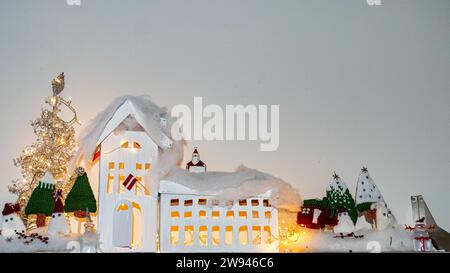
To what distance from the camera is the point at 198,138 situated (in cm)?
214

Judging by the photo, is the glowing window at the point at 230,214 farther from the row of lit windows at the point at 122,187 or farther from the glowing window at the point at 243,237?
the row of lit windows at the point at 122,187

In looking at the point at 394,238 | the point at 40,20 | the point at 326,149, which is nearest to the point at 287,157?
the point at 326,149

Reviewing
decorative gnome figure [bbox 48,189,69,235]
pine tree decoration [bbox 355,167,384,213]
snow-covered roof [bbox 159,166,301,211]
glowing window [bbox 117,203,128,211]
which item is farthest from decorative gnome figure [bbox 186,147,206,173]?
pine tree decoration [bbox 355,167,384,213]

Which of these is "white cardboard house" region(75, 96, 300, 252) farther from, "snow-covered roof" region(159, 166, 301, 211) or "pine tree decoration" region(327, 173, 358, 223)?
"pine tree decoration" region(327, 173, 358, 223)

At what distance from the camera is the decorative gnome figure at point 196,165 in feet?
6.56

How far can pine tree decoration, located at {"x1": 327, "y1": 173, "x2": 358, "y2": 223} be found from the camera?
6.63ft

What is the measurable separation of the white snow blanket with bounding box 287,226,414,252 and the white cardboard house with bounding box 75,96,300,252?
0.46 ft

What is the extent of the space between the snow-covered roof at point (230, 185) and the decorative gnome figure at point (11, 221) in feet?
1.73

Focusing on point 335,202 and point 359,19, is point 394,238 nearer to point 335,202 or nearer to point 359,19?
point 335,202

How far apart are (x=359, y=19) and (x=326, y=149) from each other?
607 mm

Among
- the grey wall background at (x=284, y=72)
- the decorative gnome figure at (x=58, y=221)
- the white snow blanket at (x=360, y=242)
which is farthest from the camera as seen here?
the grey wall background at (x=284, y=72)

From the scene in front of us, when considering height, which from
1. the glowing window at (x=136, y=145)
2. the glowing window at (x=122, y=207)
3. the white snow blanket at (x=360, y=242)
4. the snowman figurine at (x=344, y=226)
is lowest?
the white snow blanket at (x=360, y=242)

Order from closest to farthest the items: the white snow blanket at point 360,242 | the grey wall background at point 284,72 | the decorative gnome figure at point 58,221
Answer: the decorative gnome figure at point 58,221 → the white snow blanket at point 360,242 → the grey wall background at point 284,72

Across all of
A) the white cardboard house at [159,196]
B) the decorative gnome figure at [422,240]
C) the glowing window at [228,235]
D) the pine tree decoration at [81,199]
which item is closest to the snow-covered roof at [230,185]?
the white cardboard house at [159,196]
